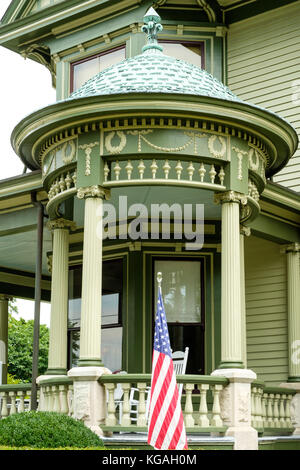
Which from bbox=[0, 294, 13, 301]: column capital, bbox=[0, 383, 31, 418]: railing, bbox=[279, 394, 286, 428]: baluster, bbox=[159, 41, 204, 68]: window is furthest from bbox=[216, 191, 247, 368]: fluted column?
bbox=[0, 294, 13, 301]: column capital

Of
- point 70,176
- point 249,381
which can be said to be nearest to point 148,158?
point 70,176

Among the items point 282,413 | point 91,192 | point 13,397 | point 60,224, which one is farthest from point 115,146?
point 282,413

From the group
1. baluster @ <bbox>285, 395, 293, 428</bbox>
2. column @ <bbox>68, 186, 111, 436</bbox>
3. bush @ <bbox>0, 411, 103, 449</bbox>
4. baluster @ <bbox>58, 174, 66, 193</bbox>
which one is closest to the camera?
bush @ <bbox>0, 411, 103, 449</bbox>

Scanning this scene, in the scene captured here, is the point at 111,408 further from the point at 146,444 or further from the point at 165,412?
the point at 165,412

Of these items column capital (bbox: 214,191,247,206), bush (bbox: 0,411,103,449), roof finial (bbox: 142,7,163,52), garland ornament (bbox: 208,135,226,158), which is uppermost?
roof finial (bbox: 142,7,163,52)

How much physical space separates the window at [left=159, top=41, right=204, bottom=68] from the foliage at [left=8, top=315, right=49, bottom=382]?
36468 millimetres

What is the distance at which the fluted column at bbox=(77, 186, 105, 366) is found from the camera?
9.92 m

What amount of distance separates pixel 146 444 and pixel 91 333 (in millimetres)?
1573

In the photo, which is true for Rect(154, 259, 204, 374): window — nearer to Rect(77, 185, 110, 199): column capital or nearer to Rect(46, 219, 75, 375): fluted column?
Rect(46, 219, 75, 375): fluted column

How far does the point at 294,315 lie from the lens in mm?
13750
